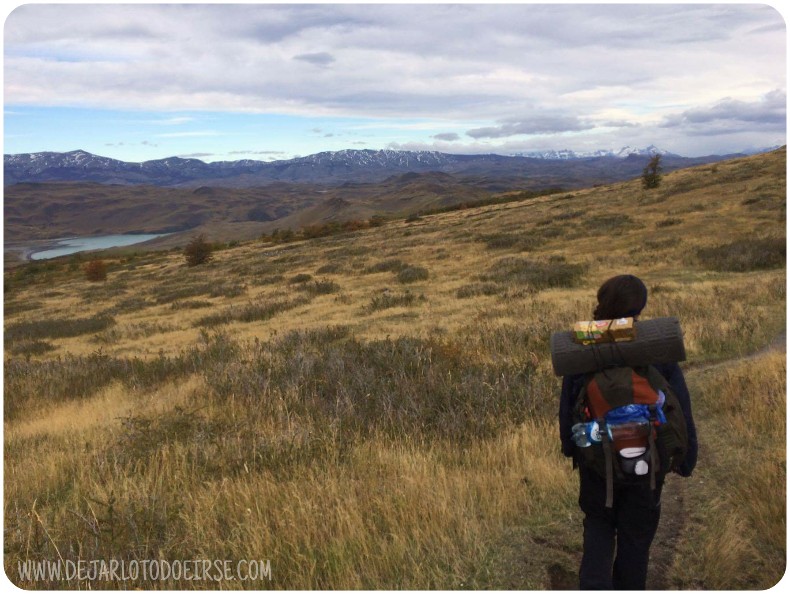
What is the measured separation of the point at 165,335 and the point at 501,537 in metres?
15.1

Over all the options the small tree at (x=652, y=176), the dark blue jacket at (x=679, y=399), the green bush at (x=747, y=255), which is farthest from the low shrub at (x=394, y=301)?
the small tree at (x=652, y=176)

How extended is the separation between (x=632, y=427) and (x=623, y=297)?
0.70 metres

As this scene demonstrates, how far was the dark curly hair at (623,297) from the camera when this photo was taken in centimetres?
283

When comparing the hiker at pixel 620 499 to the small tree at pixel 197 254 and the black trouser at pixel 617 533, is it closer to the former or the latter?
the black trouser at pixel 617 533

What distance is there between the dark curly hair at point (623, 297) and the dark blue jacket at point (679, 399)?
36 centimetres

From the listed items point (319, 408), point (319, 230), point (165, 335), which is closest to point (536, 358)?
point (319, 408)

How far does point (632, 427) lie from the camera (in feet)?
8.75

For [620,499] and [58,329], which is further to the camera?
[58,329]

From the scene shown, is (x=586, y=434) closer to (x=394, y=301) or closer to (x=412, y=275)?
(x=394, y=301)

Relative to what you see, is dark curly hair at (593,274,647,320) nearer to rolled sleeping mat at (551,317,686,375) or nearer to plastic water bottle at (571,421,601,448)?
rolled sleeping mat at (551,317,686,375)

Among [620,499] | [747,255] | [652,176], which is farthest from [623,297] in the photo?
[652,176]

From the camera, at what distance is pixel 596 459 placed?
2.75 m

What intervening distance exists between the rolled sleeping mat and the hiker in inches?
5.7

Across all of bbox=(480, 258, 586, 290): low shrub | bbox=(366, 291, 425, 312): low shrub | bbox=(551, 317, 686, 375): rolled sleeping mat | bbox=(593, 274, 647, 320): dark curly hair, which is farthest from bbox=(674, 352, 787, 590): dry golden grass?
bbox=(366, 291, 425, 312): low shrub
